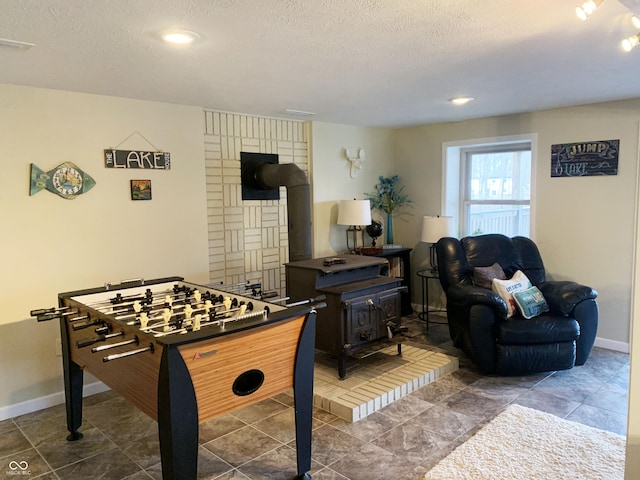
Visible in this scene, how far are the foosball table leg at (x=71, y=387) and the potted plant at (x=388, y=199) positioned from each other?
11.7ft

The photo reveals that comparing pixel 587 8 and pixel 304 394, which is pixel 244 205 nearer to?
pixel 304 394

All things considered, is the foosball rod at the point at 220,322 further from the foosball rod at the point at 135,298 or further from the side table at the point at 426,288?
the side table at the point at 426,288

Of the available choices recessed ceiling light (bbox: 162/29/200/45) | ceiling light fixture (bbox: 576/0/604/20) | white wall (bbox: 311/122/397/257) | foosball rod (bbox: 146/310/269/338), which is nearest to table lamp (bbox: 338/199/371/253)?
white wall (bbox: 311/122/397/257)

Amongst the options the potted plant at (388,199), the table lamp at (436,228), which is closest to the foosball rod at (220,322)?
the table lamp at (436,228)

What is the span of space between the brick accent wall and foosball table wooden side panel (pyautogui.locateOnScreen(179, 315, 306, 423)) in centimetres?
205

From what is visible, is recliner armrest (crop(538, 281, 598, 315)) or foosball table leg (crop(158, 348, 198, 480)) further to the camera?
recliner armrest (crop(538, 281, 598, 315))

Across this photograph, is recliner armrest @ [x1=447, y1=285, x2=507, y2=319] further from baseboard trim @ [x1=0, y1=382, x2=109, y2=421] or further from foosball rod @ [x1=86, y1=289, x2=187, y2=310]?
baseboard trim @ [x1=0, y1=382, x2=109, y2=421]

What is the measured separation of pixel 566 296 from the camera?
12.0 ft

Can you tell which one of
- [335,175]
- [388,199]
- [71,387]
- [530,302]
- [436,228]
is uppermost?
[335,175]

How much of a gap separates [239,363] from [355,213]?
2.90 m

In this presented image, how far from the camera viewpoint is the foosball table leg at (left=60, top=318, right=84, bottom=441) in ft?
9.20

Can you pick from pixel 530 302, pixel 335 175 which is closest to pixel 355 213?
pixel 335 175

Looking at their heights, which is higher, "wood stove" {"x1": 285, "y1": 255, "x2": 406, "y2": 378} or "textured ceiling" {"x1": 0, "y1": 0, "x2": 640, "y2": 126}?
"textured ceiling" {"x1": 0, "y1": 0, "x2": 640, "y2": 126}

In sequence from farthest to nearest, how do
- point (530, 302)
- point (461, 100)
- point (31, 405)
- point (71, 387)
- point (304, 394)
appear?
point (461, 100)
point (530, 302)
point (31, 405)
point (71, 387)
point (304, 394)
